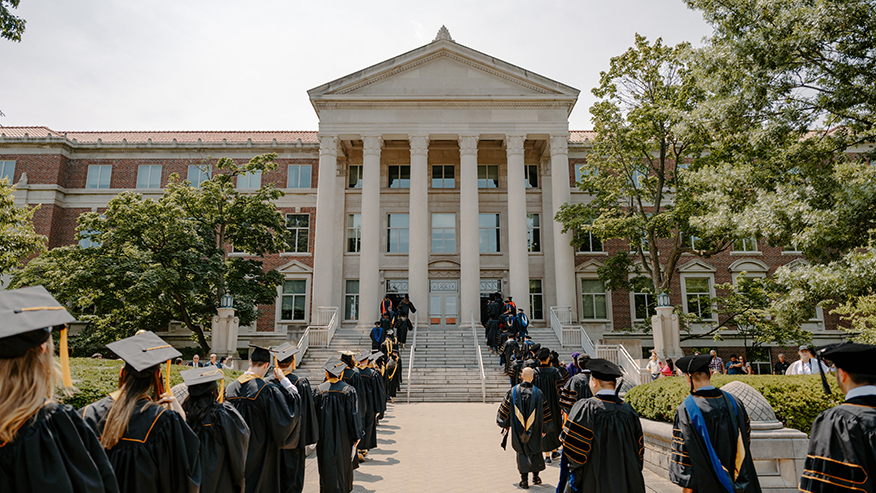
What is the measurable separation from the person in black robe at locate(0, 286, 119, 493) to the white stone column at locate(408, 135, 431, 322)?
2640 cm

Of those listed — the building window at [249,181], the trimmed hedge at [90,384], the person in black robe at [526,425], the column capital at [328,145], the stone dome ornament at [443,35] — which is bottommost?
the person in black robe at [526,425]

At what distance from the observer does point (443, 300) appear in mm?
33281

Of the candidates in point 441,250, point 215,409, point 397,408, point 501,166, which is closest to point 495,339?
point 397,408

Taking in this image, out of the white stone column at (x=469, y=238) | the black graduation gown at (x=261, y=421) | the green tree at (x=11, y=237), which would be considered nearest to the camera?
the black graduation gown at (x=261, y=421)

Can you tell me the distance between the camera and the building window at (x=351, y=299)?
3359cm

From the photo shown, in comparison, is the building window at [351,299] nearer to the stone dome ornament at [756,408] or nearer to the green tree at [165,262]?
the green tree at [165,262]

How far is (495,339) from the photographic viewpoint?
24906 mm

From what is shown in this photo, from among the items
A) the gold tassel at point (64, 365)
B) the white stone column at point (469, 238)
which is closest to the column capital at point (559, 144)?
the white stone column at point (469, 238)

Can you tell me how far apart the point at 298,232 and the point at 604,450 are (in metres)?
32.0

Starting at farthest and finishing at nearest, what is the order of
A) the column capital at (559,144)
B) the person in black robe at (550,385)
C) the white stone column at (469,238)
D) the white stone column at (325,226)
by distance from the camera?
1. the column capital at (559,144)
2. the white stone column at (325,226)
3. the white stone column at (469,238)
4. the person in black robe at (550,385)

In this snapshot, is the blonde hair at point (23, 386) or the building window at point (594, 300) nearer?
the blonde hair at point (23, 386)

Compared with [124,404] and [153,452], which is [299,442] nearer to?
[153,452]

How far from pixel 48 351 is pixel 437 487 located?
6.80m

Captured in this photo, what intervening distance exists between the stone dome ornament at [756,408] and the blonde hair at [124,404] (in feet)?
22.4
